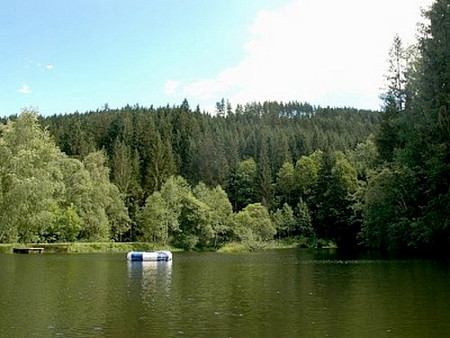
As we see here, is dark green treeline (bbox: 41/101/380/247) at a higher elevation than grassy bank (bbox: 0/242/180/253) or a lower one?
higher

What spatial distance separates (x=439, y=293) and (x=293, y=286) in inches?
281

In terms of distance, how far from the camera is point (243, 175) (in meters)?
131

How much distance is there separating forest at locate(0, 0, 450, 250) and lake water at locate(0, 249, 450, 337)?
62.0ft

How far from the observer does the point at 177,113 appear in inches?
5969

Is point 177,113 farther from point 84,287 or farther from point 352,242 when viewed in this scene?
point 84,287

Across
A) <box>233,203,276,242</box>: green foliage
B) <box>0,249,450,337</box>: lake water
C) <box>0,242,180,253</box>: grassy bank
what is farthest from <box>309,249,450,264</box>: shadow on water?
<box>0,242,180,253</box>: grassy bank

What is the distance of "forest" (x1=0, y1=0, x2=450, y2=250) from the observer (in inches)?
1866

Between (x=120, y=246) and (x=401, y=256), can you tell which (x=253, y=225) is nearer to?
(x=120, y=246)

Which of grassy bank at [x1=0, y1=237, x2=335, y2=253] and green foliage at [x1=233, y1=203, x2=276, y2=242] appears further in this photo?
green foliage at [x1=233, y1=203, x2=276, y2=242]

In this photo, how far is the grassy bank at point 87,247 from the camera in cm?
6828

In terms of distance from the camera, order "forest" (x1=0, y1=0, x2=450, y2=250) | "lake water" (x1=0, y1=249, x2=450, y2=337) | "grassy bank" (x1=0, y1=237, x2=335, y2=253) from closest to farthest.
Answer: "lake water" (x1=0, y1=249, x2=450, y2=337) → "forest" (x1=0, y1=0, x2=450, y2=250) → "grassy bank" (x1=0, y1=237, x2=335, y2=253)

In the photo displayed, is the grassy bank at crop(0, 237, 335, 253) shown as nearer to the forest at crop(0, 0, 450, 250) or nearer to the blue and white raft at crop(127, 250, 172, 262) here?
the forest at crop(0, 0, 450, 250)

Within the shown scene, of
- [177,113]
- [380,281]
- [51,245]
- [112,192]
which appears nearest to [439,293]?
[380,281]

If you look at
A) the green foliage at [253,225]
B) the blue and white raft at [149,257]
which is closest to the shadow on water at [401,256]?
the blue and white raft at [149,257]
